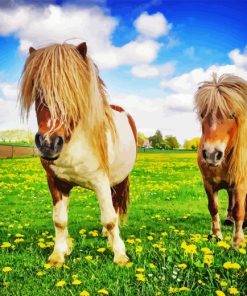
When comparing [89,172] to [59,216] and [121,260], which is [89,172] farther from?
[121,260]

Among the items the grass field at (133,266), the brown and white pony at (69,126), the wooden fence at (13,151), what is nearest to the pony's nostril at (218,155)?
the grass field at (133,266)

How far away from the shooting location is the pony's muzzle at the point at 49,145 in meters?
5.08

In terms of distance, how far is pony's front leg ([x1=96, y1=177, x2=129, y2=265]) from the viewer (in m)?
6.01

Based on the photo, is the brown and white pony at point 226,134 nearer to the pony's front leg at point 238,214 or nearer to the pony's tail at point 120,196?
the pony's front leg at point 238,214

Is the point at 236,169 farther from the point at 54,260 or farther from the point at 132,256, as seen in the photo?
the point at 54,260

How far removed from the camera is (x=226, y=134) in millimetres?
6250

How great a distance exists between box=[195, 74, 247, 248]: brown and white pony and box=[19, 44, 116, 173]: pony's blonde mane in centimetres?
154

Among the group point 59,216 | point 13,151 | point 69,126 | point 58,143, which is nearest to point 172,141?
point 13,151

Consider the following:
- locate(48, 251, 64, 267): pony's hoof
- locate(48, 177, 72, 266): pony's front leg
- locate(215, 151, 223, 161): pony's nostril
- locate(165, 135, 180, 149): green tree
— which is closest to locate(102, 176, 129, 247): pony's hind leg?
locate(48, 177, 72, 266): pony's front leg

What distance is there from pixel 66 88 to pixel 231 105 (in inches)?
96.6

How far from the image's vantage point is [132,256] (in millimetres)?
6156

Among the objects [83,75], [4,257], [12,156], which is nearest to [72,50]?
[83,75]

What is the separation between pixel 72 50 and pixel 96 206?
343 inches

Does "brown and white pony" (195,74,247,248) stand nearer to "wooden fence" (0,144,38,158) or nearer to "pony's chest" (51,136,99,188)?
"pony's chest" (51,136,99,188)
